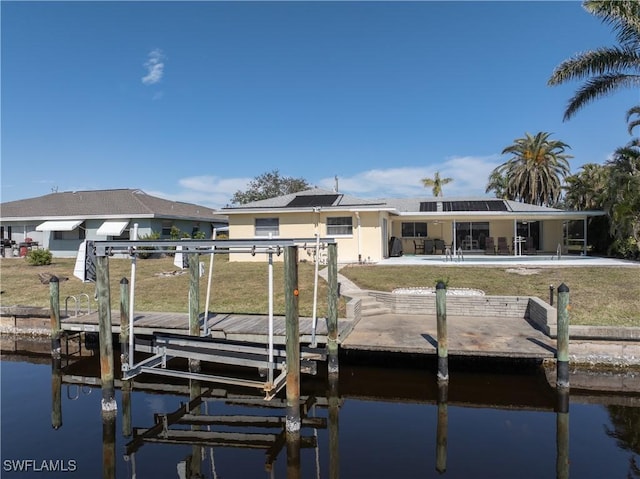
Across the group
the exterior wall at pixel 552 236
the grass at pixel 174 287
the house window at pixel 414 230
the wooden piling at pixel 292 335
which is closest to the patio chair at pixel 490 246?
the house window at pixel 414 230

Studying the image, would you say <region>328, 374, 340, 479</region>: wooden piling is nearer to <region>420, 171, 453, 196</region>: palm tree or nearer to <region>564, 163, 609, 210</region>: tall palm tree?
<region>564, 163, 609, 210</region>: tall palm tree

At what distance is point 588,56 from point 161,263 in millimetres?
21029

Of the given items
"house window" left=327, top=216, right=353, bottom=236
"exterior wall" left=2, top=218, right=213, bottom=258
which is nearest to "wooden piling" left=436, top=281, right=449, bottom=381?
"house window" left=327, top=216, right=353, bottom=236

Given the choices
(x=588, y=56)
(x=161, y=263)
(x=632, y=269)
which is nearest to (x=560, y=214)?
(x=632, y=269)

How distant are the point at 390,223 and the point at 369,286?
11587 millimetres

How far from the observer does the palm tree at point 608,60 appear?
13664mm

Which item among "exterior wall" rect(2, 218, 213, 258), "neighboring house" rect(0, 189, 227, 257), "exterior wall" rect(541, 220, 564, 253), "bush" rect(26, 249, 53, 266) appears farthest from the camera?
"exterior wall" rect(2, 218, 213, 258)

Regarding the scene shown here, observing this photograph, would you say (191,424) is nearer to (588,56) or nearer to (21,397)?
(21,397)

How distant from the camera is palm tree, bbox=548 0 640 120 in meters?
13.7

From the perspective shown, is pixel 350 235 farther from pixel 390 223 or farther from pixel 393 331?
pixel 393 331

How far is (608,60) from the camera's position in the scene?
49.6 ft

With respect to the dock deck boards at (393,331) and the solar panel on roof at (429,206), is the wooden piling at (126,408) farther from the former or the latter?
the solar panel on roof at (429,206)

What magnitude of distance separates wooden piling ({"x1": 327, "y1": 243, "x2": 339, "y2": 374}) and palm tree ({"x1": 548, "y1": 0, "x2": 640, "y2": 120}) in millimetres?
11319

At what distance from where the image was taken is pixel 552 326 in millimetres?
9969
